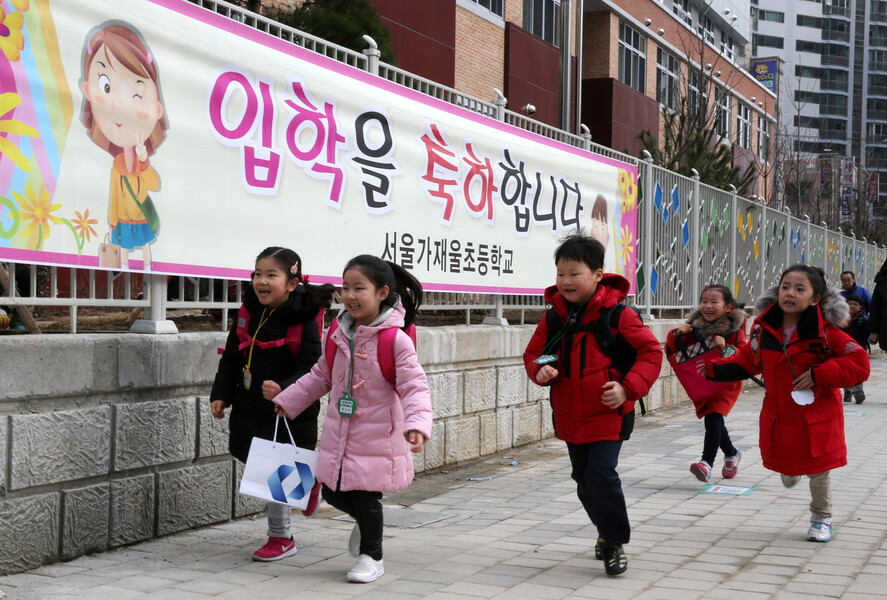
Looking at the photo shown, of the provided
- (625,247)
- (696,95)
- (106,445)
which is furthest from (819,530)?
(696,95)

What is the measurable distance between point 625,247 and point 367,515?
23.2 feet

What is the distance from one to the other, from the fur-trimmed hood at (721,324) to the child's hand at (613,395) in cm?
292

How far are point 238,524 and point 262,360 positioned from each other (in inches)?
51.0

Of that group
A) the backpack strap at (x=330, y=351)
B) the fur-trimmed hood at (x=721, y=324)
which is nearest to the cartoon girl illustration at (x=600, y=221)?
the fur-trimmed hood at (x=721, y=324)

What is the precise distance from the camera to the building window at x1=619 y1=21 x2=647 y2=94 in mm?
29688

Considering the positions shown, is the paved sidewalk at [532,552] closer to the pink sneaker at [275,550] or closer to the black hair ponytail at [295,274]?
the pink sneaker at [275,550]

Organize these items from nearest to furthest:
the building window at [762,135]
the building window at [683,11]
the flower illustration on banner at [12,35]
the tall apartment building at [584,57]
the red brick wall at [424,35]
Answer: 1. the flower illustration on banner at [12,35]
2. the red brick wall at [424,35]
3. the tall apartment building at [584,57]
4. the building window at [683,11]
5. the building window at [762,135]

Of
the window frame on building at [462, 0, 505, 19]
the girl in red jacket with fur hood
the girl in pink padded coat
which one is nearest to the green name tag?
the girl in pink padded coat

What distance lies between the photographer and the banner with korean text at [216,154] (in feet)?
14.7

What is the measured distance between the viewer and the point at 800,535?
563 cm

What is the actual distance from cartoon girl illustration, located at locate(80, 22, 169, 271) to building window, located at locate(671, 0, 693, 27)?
3290 cm

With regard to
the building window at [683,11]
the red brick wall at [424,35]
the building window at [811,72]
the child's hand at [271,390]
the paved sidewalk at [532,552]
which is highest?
the building window at [811,72]

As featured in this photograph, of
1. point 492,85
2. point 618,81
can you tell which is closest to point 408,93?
point 492,85

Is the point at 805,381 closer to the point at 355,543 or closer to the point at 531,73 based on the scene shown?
the point at 355,543
